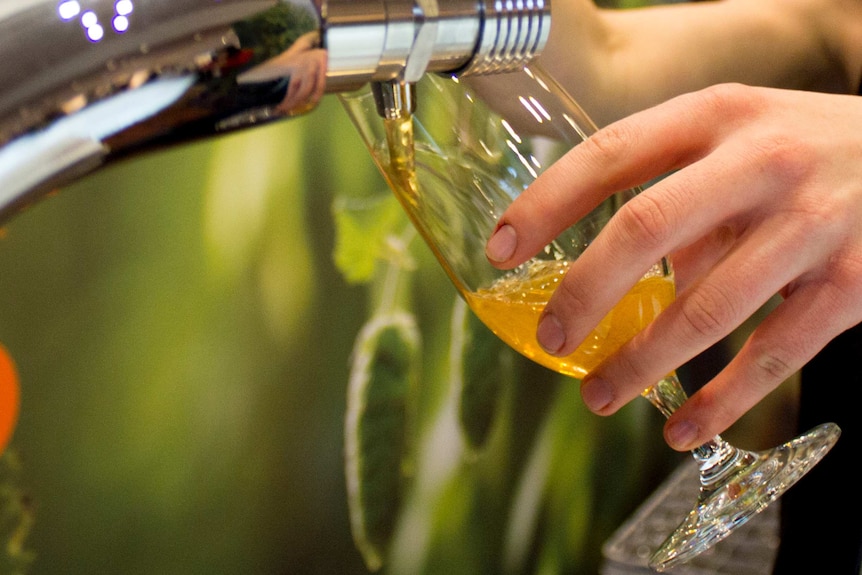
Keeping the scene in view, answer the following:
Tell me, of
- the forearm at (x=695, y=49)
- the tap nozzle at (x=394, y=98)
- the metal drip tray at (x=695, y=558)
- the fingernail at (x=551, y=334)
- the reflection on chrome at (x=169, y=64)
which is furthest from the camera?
the metal drip tray at (x=695, y=558)

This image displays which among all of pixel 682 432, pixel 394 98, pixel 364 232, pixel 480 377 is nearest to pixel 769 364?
pixel 682 432

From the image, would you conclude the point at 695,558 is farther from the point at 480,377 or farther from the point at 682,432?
the point at 682,432

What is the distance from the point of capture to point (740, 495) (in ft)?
1.74

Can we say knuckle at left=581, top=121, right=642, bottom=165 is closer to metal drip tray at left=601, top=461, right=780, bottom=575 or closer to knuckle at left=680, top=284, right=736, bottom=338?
knuckle at left=680, top=284, right=736, bottom=338

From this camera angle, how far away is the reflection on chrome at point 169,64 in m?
0.22

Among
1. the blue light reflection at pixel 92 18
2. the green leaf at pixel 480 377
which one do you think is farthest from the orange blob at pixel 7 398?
the green leaf at pixel 480 377

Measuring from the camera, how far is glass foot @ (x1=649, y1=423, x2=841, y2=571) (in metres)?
0.49

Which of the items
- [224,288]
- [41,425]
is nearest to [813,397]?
[224,288]

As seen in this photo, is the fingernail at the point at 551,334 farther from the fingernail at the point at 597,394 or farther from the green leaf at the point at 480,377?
the green leaf at the point at 480,377

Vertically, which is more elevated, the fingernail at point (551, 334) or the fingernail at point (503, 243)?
the fingernail at point (503, 243)

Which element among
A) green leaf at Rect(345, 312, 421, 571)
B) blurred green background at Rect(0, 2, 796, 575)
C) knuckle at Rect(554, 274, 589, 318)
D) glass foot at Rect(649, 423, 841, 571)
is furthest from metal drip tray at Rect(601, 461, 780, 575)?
knuckle at Rect(554, 274, 589, 318)

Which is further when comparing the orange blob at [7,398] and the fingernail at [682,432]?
the orange blob at [7,398]

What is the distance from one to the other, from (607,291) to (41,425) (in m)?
0.51

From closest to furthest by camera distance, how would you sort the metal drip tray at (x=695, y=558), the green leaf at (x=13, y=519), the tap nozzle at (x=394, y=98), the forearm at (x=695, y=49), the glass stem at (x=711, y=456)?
the tap nozzle at (x=394, y=98) < the glass stem at (x=711, y=456) < the green leaf at (x=13, y=519) < the forearm at (x=695, y=49) < the metal drip tray at (x=695, y=558)
